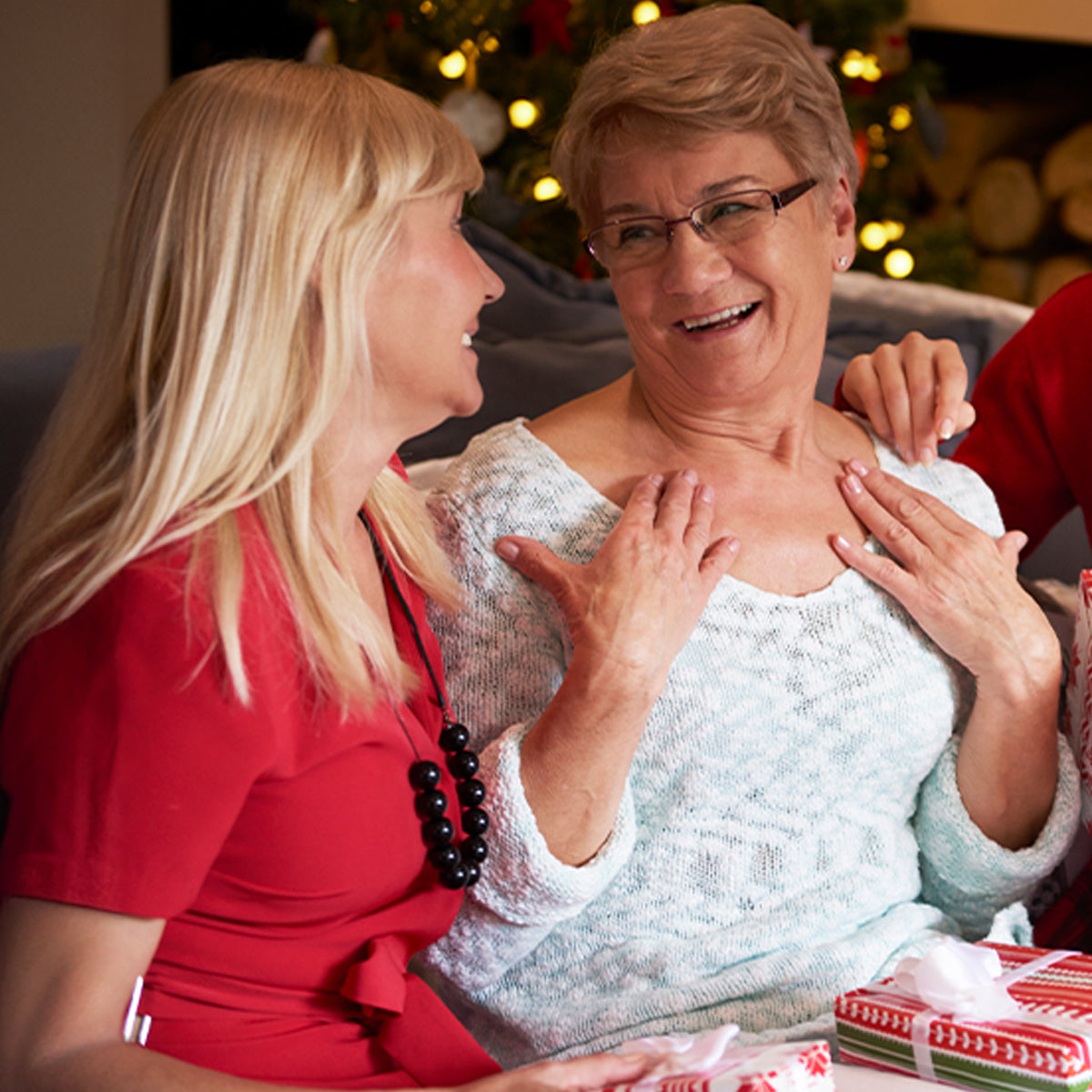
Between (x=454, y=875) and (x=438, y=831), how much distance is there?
5cm

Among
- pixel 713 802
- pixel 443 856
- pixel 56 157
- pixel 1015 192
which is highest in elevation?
pixel 56 157

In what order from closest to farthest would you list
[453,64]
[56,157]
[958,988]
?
[958,988]
[56,157]
[453,64]

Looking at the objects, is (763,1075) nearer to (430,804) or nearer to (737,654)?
(430,804)

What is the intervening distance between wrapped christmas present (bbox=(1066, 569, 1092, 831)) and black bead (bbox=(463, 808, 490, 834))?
0.68 m

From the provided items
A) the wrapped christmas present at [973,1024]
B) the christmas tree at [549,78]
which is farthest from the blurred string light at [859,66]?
the wrapped christmas present at [973,1024]

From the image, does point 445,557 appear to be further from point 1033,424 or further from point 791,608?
point 1033,424

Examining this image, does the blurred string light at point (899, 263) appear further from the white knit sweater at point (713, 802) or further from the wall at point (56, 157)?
the white knit sweater at point (713, 802)

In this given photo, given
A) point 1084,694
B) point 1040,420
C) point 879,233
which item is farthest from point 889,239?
point 1084,694

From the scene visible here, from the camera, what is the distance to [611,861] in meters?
1.09

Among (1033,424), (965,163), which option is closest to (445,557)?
(1033,424)

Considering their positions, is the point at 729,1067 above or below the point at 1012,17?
below

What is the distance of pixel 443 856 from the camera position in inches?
38.5

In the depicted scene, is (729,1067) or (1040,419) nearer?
(729,1067)

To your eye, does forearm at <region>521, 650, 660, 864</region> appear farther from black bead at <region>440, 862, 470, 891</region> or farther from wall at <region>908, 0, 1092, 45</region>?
wall at <region>908, 0, 1092, 45</region>
